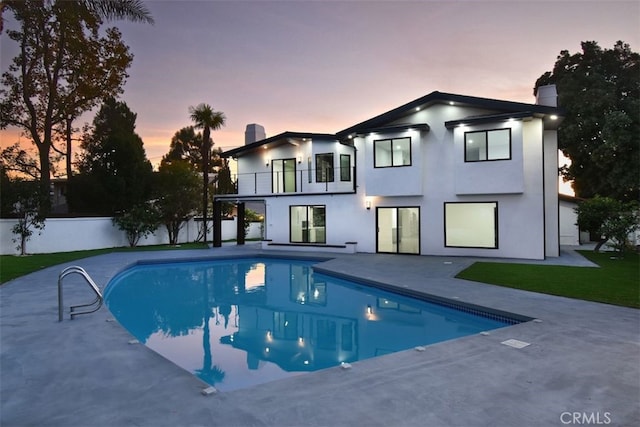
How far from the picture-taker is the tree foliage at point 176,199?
20.8 m

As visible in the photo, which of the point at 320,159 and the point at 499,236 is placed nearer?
the point at 499,236

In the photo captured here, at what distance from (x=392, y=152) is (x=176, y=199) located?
1195 cm

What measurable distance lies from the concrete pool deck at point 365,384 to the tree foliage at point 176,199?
1493 centimetres

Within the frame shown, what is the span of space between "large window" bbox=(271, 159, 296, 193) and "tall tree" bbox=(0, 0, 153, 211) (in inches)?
432

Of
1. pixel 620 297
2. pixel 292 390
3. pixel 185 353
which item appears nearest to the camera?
pixel 292 390

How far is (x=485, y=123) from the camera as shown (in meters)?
14.1

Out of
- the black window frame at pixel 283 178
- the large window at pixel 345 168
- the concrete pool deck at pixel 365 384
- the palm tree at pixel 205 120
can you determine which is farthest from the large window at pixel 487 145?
the palm tree at pixel 205 120

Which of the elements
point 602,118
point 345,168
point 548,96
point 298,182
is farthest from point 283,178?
point 602,118

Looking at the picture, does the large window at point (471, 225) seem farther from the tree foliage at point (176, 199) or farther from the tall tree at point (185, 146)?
the tall tree at point (185, 146)

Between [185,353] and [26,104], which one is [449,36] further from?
[26,104]

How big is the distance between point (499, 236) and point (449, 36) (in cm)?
861

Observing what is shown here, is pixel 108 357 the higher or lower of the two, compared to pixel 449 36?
lower

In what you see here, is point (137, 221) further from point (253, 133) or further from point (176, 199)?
point (253, 133)

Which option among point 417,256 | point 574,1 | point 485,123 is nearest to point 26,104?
point 417,256
